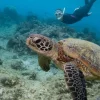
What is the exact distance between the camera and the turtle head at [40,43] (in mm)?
4039

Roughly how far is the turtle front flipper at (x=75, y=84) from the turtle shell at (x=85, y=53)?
524 mm

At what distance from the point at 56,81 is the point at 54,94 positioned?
58 cm

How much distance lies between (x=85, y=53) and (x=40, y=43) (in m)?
0.92

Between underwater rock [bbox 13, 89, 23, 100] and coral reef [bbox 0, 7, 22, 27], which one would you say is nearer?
underwater rock [bbox 13, 89, 23, 100]

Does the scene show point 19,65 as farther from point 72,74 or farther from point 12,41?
point 72,74

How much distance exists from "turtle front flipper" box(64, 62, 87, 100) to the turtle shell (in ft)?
1.72

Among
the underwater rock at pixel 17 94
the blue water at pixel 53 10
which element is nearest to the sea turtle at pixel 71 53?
the underwater rock at pixel 17 94

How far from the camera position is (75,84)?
3.30 m

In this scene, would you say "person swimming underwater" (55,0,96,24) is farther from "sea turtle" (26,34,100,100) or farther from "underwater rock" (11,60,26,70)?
"sea turtle" (26,34,100,100)

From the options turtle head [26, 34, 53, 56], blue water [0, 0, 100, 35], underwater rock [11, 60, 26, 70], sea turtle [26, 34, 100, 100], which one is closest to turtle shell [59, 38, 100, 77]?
sea turtle [26, 34, 100, 100]

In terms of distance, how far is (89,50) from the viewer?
165 inches

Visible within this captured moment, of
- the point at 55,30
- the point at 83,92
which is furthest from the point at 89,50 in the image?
the point at 55,30

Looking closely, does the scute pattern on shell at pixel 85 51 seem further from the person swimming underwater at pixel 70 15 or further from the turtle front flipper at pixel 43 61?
the person swimming underwater at pixel 70 15

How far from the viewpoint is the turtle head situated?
159 inches
